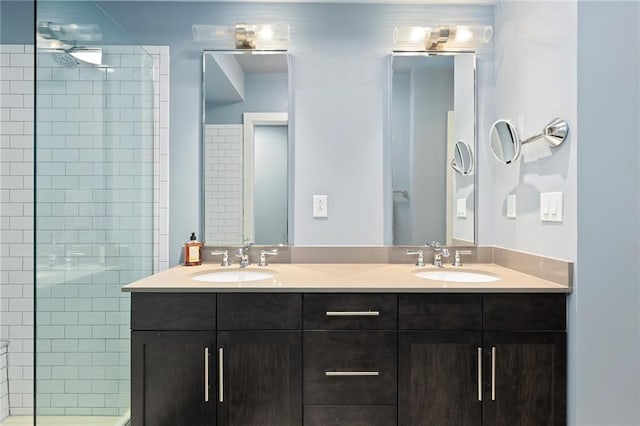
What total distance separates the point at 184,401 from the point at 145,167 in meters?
1.18

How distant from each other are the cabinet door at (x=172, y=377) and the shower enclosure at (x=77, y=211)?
0.26 m

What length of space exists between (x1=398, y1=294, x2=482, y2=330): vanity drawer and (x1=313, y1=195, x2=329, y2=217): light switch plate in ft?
2.48

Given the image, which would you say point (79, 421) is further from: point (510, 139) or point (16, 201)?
point (510, 139)

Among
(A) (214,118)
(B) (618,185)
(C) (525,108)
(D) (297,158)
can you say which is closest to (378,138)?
(D) (297,158)

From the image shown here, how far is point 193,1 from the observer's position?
2.19 metres

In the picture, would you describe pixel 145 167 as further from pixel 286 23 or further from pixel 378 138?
pixel 378 138

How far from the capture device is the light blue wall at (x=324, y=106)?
7.16 feet

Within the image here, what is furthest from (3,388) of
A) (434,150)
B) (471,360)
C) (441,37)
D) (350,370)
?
(441,37)

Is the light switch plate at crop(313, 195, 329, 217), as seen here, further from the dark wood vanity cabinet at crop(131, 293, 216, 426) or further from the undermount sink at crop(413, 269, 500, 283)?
the dark wood vanity cabinet at crop(131, 293, 216, 426)

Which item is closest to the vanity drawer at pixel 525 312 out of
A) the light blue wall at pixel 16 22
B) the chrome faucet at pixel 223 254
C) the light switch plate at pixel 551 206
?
the light switch plate at pixel 551 206

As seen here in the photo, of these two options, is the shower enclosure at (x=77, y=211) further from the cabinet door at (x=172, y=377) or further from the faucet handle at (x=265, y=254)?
the faucet handle at (x=265, y=254)

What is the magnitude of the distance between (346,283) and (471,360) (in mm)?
576

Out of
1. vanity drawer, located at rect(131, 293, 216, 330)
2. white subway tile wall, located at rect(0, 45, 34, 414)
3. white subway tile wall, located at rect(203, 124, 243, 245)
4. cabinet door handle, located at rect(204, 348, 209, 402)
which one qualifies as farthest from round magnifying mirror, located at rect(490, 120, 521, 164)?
white subway tile wall, located at rect(0, 45, 34, 414)

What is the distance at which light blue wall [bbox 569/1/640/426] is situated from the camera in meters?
1.46
